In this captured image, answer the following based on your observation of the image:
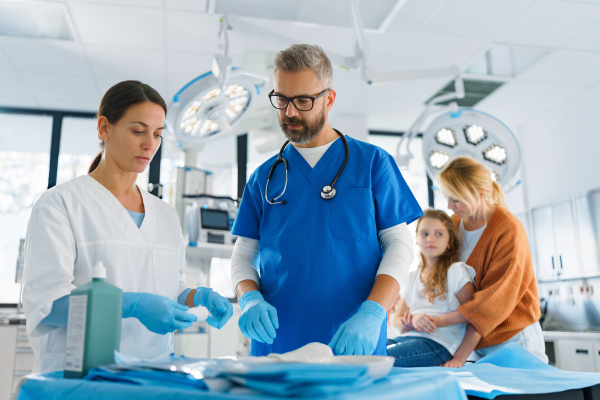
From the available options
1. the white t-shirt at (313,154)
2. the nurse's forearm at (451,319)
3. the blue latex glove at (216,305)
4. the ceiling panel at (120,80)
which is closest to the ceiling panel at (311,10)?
the ceiling panel at (120,80)

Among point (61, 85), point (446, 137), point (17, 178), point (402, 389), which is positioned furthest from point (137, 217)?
point (17, 178)

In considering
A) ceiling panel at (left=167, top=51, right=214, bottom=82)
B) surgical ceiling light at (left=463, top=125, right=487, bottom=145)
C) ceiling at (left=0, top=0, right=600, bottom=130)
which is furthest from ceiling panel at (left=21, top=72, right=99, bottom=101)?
surgical ceiling light at (left=463, top=125, right=487, bottom=145)

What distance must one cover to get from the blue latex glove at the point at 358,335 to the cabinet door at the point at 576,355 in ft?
10.3

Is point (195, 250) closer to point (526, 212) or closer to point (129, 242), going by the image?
point (129, 242)

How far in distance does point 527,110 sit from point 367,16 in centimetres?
248

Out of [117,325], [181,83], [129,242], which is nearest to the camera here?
[117,325]

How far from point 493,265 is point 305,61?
1.10 meters

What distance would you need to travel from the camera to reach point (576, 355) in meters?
3.67

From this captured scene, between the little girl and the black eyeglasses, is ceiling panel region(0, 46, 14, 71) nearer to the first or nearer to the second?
the black eyeglasses

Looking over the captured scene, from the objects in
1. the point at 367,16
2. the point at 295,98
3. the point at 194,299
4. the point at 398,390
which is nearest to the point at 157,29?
the point at 367,16

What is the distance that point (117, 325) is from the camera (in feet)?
2.60

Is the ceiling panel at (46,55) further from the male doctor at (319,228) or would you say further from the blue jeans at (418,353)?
the blue jeans at (418,353)

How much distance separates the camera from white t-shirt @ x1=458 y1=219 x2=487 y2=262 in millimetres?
2119

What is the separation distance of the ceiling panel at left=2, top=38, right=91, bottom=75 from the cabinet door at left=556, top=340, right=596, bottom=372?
13.8ft
